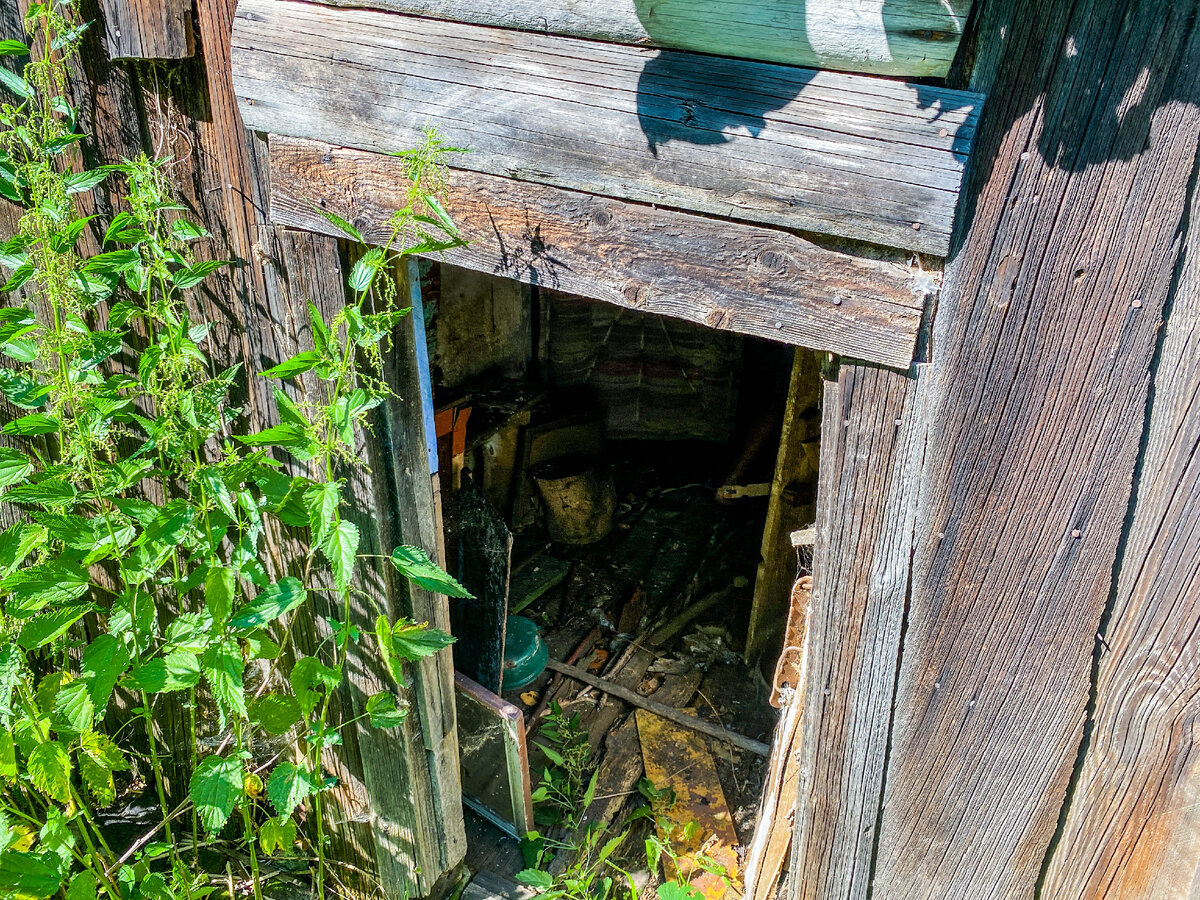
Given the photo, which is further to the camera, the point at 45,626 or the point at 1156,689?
the point at 45,626

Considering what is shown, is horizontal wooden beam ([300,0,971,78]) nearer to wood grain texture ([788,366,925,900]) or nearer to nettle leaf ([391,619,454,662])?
wood grain texture ([788,366,925,900])

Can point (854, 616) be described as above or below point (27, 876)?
above

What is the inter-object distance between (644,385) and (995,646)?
506 cm

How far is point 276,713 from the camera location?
7.03 ft

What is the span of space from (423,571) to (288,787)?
0.67 metres

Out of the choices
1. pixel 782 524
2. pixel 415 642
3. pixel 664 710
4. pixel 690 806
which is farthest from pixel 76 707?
pixel 782 524

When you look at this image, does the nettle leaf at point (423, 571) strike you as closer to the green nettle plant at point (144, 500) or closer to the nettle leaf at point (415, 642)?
the green nettle plant at point (144, 500)

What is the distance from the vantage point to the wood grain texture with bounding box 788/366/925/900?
1634mm

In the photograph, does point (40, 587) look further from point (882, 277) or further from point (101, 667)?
point (882, 277)

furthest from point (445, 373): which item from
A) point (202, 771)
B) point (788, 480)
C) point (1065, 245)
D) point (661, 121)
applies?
point (1065, 245)

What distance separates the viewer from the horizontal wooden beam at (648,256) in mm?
1549

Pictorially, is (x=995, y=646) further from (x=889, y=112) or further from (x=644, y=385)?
(x=644, y=385)

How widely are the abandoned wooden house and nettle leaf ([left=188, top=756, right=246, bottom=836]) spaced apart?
622mm

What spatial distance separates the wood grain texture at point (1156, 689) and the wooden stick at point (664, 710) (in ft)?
7.69
